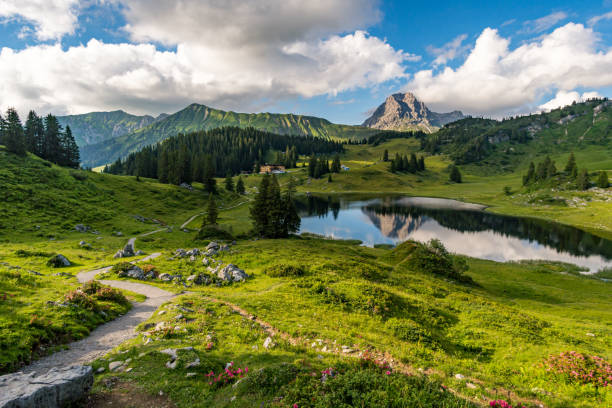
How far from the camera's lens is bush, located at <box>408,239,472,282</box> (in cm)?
4100

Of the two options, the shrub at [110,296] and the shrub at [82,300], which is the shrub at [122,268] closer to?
the shrub at [110,296]

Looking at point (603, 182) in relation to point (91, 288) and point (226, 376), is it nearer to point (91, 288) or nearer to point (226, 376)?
point (226, 376)

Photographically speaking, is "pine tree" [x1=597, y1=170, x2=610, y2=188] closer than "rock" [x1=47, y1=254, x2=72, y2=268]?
No

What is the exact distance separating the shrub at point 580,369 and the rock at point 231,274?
79.6 ft

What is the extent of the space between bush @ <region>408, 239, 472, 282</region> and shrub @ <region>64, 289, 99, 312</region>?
40.2 meters

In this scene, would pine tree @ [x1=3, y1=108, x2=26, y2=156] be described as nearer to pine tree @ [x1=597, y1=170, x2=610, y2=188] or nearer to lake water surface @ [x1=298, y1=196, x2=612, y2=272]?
lake water surface @ [x1=298, y1=196, x2=612, y2=272]

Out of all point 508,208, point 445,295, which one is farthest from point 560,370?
point 508,208

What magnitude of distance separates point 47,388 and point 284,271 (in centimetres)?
2172

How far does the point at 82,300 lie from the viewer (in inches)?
673

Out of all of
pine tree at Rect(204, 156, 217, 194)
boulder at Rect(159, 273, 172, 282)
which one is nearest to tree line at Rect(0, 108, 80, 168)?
pine tree at Rect(204, 156, 217, 194)

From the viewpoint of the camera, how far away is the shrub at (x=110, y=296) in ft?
62.2

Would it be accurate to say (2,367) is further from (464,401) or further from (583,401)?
(583,401)

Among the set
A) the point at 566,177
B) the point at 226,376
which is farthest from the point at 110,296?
the point at 566,177

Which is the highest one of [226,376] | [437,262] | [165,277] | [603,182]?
[603,182]
